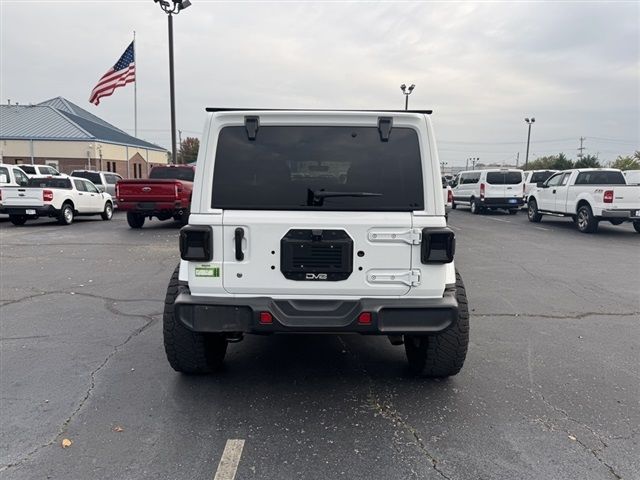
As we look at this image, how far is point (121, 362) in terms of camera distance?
4449 mm

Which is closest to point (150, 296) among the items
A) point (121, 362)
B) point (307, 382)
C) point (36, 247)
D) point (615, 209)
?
point (121, 362)

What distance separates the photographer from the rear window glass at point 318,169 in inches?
134

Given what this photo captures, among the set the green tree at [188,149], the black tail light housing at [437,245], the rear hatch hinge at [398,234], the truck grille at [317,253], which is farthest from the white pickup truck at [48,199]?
the green tree at [188,149]

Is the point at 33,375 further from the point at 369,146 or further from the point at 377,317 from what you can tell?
the point at 369,146

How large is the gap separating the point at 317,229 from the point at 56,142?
4728 centimetres

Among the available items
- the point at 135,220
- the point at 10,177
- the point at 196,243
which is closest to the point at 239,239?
the point at 196,243

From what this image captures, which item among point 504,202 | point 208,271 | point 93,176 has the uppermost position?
point 93,176

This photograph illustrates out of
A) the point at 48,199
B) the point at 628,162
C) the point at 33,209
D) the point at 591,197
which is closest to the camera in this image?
the point at 591,197

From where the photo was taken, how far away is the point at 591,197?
48.9ft

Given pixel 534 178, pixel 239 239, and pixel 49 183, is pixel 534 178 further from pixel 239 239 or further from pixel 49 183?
pixel 239 239

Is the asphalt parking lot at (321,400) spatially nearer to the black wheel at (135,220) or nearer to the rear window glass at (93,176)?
the black wheel at (135,220)

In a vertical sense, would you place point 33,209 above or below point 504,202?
below

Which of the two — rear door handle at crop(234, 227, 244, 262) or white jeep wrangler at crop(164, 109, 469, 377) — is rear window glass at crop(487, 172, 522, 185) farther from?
rear door handle at crop(234, 227, 244, 262)

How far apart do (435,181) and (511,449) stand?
1.84 m
